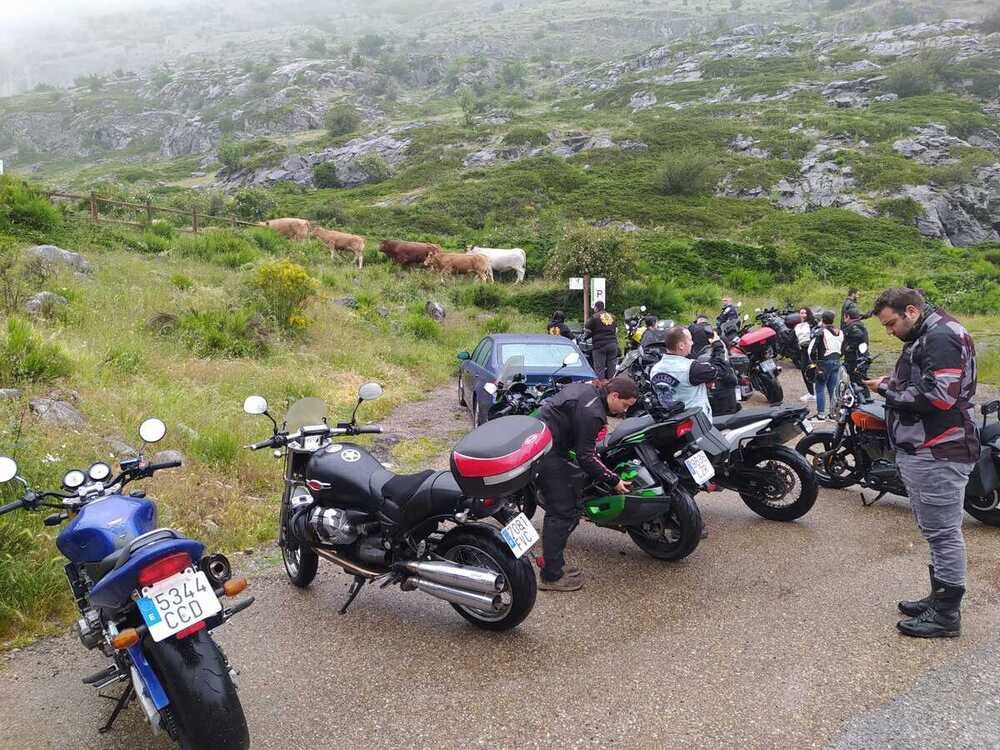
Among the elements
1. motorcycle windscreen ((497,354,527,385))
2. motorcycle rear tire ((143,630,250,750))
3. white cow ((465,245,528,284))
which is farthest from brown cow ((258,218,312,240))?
motorcycle rear tire ((143,630,250,750))

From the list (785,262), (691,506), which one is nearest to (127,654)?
(691,506)

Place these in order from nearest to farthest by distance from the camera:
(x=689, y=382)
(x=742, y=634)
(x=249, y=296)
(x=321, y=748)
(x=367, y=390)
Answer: (x=321, y=748) → (x=742, y=634) → (x=367, y=390) → (x=689, y=382) → (x=249, y=296)

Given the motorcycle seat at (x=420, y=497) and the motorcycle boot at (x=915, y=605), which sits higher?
the motorcycle seat at (x=420, y=497)

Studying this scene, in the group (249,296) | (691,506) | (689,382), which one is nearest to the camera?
(691,506)

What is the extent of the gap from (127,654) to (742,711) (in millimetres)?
2699

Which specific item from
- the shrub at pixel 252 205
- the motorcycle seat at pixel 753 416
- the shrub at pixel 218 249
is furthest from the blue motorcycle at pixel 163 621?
the shrub at pixel 252 205

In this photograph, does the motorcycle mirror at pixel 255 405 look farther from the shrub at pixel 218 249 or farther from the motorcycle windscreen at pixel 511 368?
the shrub at pixel 218 249

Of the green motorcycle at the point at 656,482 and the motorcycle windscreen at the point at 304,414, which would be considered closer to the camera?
the motorcycle windscreen at the point at 304,414

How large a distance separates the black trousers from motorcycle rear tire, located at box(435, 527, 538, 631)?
0.69 m

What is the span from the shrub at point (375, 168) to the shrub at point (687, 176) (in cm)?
2187

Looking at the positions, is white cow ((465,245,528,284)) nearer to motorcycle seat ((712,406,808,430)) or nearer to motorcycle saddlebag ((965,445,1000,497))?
motorcycle seat ((712,406,808,430))

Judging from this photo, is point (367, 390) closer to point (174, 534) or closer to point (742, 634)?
point (174, 534)

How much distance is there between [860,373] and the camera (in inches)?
293

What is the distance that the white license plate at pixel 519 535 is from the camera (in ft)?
11.4
